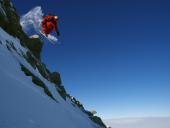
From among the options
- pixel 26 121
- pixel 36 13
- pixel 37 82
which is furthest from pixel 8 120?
pixel 36 13

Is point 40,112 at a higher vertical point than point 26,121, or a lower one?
higher

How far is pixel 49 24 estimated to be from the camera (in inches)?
1157

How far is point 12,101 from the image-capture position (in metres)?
10.6

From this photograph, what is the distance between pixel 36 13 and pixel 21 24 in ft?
31.0

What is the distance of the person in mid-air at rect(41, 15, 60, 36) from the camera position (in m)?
29.1

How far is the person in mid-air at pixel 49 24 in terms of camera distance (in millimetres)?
29070

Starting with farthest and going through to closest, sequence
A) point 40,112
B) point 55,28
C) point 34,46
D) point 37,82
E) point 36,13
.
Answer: point 34,46
point 36,13
point 55,28
point 37,82
point 40,112

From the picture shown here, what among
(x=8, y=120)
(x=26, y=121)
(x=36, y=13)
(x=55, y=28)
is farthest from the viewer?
(x=36, y=13)

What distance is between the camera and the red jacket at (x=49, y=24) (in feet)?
95.4

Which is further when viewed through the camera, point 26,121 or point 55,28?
point 55,28

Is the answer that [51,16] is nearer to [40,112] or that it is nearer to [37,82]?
[37,82]

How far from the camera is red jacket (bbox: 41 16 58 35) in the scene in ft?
95.4

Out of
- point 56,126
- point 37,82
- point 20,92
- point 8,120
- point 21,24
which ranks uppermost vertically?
point 21,24

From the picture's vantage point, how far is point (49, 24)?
96.4 feet
